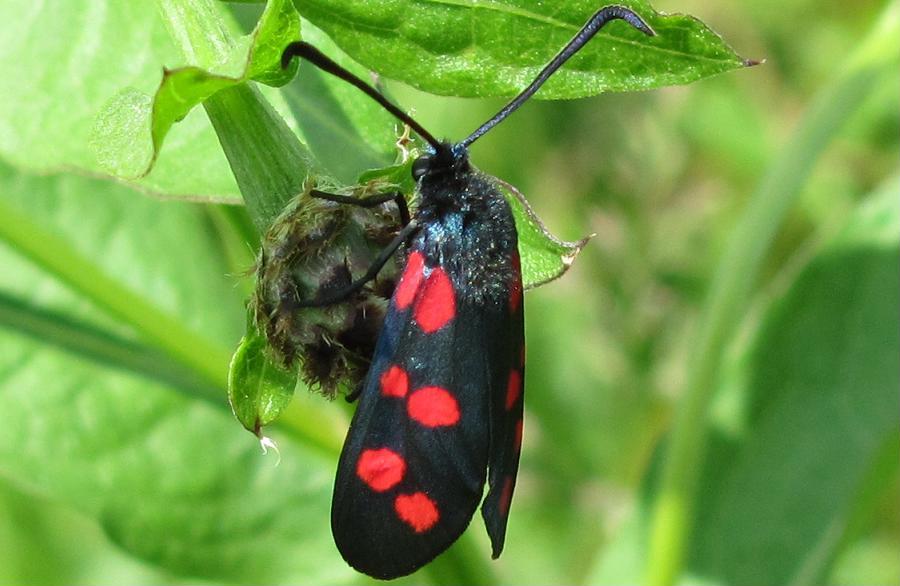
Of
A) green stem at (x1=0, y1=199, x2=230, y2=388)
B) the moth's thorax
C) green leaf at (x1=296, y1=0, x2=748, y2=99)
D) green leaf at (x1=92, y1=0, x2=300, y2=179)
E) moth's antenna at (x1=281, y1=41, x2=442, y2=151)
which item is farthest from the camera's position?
green stem at (x1=0, y1=199, x2=230, y2=388)

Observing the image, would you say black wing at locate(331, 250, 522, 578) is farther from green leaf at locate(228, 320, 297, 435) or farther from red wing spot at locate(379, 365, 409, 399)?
green leaf at locate(228, 320, 297, 435)

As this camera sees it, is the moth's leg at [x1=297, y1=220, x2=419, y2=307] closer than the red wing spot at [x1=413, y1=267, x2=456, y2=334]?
Yes

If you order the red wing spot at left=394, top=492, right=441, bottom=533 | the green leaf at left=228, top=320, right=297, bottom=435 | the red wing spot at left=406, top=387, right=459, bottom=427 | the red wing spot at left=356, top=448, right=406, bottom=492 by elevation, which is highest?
the green leaf at left=228, top=320, right=297, bottom=435

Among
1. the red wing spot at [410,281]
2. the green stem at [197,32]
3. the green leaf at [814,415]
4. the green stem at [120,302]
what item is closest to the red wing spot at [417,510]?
the red wing spot at [410,281]

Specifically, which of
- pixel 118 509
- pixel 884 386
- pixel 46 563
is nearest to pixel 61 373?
pixel 118 509

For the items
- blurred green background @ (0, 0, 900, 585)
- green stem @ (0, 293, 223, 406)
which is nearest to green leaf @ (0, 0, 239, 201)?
blurred green background @ (0, 0, 900, 585)

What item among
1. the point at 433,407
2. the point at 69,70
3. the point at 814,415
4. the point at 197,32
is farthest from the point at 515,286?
the point at 814,415

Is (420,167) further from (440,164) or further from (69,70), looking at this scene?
(69,70)
